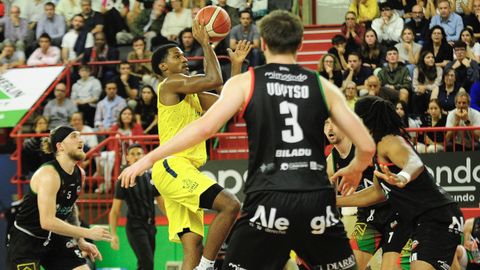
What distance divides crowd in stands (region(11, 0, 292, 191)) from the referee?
159cm

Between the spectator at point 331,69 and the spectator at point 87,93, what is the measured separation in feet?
14.6

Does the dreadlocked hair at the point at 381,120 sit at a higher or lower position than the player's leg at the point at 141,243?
higher

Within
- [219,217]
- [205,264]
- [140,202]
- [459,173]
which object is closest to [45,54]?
[140,202]

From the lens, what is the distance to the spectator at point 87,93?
56.9ft

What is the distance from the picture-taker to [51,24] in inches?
760

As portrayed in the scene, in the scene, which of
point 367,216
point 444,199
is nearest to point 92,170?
point 367,216

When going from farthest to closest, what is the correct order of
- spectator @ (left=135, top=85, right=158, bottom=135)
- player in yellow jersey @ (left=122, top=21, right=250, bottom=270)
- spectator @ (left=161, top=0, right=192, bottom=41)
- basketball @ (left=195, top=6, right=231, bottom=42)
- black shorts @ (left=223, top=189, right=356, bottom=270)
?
spectator @ (left=161, top=0, right=192, bottom=41) < spectator @ (left=135, top=85, right=158, bottom=135) < basketball @ (left=195, top=6, right=231, bottom=42) < player in yellow jersey @ (left=122, top=21, right=250, bottom=270) < black shorts @ (left=223, top=189, right=356, bottom=270)

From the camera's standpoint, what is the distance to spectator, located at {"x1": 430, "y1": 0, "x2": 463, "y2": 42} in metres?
16.1

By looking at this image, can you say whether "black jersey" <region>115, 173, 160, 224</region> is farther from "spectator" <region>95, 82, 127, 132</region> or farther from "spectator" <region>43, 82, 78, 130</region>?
"spectator" <region>43, 82, 78, 130</region>

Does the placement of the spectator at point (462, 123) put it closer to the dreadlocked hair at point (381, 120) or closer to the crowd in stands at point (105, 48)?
the crowd in stands at point (105, 48)

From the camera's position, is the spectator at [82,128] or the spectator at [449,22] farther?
the spectator at [82,128]

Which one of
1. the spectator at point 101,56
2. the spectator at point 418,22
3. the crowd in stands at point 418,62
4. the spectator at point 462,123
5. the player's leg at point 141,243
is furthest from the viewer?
the spectator at point 101,56

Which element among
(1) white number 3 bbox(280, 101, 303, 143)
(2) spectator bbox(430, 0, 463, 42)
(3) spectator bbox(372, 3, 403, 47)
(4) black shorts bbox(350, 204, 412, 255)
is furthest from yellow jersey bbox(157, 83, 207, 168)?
(2) spectator bbox(430, 0, 463, 42)

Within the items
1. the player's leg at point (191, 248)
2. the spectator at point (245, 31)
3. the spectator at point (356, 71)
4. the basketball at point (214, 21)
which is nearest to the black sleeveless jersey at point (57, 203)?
the player's leg at point (191, 248)
